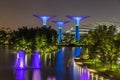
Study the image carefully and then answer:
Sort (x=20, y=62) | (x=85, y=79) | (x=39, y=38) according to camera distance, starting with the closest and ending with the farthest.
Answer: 1. (x=85, y=79)
2. (x=20, y=62)
3. (x=39, y=38)

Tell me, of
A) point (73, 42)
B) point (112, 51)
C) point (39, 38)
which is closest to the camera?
point (112, 51)

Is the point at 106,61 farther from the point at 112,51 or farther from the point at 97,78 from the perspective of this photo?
the point at 97,78

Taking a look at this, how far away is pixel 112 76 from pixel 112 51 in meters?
4.22

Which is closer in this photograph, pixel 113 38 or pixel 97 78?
pixel 97 78

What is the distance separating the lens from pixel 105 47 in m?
22.3

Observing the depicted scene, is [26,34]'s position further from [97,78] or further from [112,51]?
[97,78]

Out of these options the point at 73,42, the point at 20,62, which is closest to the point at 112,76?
the point at 20,62

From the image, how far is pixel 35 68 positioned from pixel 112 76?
6.60m

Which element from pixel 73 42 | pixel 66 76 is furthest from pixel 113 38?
pixel 73 42

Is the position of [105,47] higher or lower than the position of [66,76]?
higher

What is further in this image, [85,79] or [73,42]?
[73,42]

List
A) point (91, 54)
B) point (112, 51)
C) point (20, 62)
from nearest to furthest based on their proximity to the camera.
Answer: point (112, 51) < point (20, 62) < point (91, 54)

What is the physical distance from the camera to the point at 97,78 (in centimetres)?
1731

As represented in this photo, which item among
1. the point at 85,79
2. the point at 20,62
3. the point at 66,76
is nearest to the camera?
the point at 85,79
